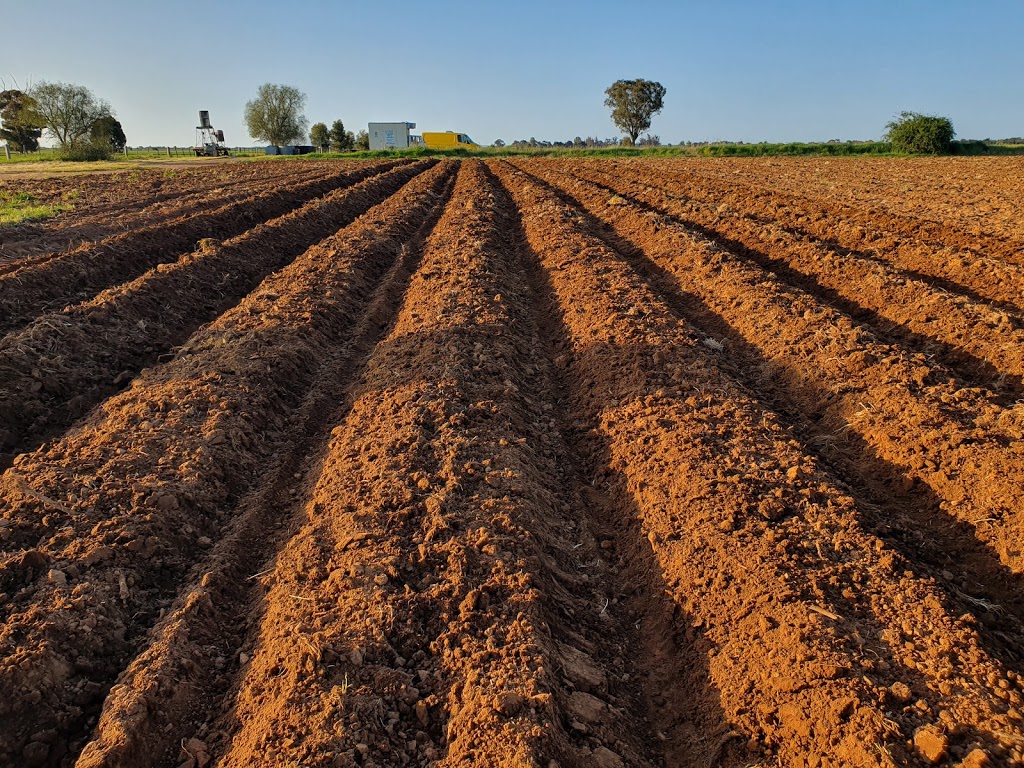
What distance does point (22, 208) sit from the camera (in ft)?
60.8

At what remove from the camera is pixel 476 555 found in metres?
3.96

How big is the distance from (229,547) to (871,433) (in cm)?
543

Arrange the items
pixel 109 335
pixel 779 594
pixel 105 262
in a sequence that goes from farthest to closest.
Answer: pixel 105 262 < pixel 109 335 < pixel 779 594

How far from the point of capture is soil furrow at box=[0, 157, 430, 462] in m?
6.24

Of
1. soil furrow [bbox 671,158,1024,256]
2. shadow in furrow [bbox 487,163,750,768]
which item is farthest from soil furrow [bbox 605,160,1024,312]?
shadow in furrow [bbox 487,163,750,768]

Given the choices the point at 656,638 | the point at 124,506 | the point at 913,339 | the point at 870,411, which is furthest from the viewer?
the point at 913,339

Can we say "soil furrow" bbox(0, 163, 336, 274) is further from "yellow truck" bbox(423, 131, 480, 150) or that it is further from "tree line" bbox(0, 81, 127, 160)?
"yellow truck" bbox(423, 131, 480, 150)

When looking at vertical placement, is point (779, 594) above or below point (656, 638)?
above

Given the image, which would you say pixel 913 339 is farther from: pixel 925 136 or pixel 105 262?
pixel 925 136

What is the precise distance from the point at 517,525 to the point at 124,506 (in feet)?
9.45

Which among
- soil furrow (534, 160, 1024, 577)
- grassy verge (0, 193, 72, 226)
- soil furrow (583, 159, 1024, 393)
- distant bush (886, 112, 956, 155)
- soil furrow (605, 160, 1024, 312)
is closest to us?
soil furrow (534, 160, 1024, 577)

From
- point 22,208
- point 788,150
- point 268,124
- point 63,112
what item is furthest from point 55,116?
point 788,150

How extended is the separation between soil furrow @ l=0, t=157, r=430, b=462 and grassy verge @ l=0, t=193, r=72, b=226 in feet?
25.6

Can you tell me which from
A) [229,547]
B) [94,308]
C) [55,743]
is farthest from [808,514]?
[94,308]
